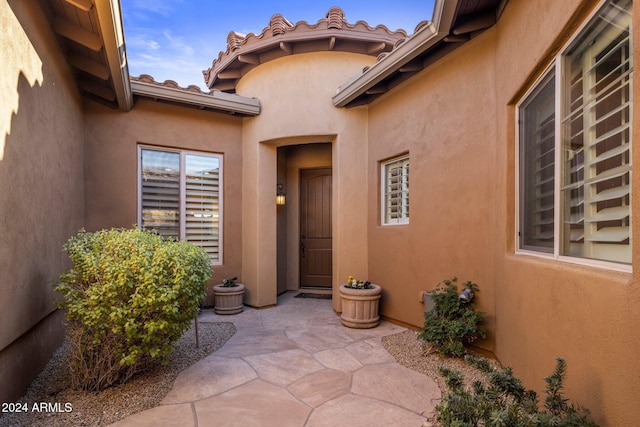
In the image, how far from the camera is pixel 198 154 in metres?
6.02

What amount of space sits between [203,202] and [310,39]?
3.44 meters

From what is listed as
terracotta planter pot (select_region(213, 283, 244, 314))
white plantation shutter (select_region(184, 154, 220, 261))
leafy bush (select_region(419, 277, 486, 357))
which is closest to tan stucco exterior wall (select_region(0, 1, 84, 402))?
white plantation shutter (select_region(184, 154, 220, 261))

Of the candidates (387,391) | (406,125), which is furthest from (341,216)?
(387,391)

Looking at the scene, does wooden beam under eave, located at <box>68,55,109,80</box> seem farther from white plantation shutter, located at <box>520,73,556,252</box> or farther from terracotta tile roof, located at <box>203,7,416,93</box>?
white plantation shutter, located at <box>520,73,556,252</box>

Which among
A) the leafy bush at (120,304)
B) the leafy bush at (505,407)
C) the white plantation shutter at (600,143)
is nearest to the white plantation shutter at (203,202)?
the leafy bush at (120,304)

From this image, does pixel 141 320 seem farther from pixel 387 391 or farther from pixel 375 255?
pixel 375 255

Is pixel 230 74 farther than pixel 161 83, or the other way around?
pixel 230 74

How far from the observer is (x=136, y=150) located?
5445 mm

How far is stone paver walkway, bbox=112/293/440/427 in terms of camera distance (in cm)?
254

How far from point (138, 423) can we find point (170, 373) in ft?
2.82

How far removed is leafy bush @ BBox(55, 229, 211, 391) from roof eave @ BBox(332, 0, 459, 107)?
3.56m

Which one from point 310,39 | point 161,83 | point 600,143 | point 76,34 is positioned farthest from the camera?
point 310,39

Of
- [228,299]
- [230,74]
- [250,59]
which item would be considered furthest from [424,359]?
[230,74]

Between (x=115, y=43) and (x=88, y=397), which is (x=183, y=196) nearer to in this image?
(x=115, y=43)
